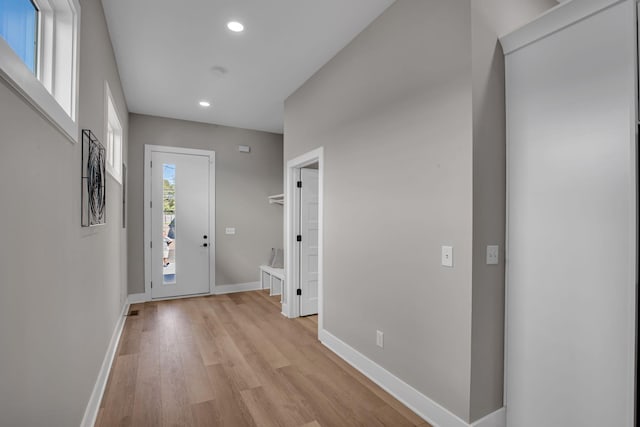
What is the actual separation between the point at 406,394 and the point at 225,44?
3.21 metres

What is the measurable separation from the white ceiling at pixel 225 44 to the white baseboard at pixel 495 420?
111 inches

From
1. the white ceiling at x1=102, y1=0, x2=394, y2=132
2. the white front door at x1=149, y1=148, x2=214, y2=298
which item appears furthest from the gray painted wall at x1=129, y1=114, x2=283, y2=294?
the white ceiling at x1=102, y1=0, x2=394, y2=132

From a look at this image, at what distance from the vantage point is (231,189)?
545cm

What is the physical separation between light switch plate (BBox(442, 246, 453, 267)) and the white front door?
4.20 meters

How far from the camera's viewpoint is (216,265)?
17.4ft

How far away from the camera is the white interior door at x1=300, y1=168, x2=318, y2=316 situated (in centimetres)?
403

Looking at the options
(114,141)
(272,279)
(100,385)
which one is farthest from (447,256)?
(114,141)

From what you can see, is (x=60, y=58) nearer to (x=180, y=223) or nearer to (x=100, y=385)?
(x=100, y=385)

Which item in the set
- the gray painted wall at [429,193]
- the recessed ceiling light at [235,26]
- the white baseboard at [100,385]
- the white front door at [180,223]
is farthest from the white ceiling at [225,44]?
the white baseboard at [100,385]

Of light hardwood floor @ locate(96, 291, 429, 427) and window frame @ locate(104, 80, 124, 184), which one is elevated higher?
window frame @ locate(104, 80, 124, 184)

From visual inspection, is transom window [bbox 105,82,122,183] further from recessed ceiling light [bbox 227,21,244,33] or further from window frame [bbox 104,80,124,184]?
recessed ceiling light [bbox 227,21,244,33]

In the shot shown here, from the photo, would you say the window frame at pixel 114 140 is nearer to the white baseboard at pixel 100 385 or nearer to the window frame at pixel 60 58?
the window frame at pixel 60 58

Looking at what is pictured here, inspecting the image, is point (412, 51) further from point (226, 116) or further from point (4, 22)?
point (226, 116)

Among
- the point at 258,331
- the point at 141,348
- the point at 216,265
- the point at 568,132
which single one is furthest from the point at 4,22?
the point at 216,265
